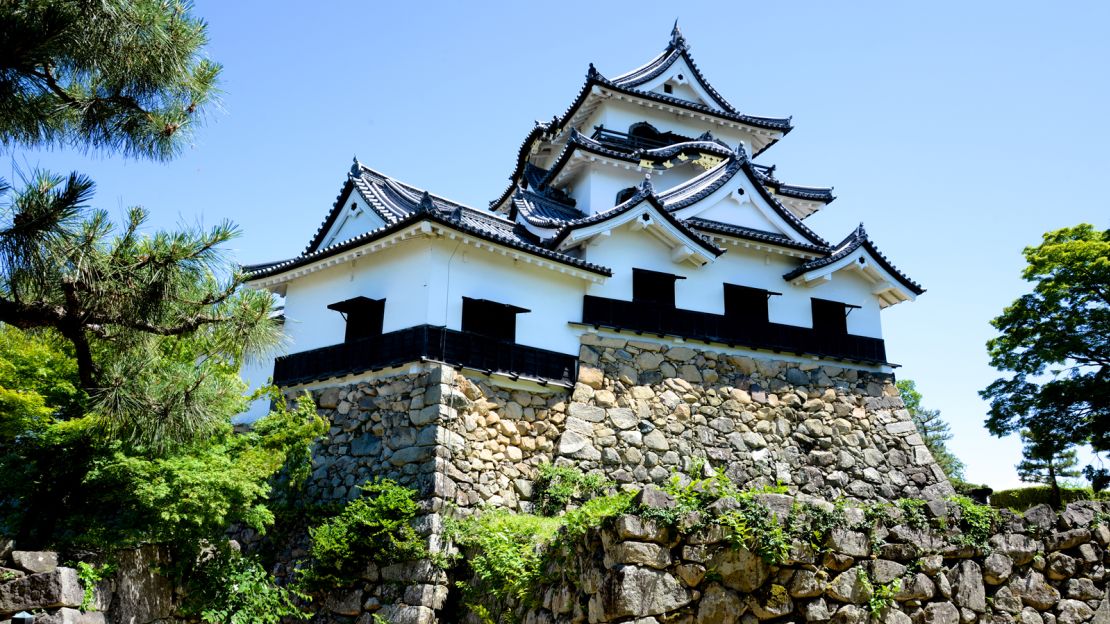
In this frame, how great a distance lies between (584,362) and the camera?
1809 cm

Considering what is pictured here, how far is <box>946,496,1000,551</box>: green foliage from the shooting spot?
439 inches

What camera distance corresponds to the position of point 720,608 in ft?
34.5

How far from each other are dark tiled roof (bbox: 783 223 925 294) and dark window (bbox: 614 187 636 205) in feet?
15.5

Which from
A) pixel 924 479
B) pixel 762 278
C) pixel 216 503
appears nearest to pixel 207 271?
pixel 216 503

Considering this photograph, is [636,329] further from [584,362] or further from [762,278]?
[762,278]

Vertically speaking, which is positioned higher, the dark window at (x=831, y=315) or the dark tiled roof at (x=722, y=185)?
the dark tiled roof at (x=722, y=185)

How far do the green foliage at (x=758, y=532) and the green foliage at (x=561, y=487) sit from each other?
5776 millimetres

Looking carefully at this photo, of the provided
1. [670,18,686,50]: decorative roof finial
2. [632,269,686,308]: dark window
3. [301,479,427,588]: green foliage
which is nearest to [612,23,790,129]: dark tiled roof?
[670,18,686,50]: decorative roof finial

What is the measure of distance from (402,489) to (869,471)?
1071 centimetres

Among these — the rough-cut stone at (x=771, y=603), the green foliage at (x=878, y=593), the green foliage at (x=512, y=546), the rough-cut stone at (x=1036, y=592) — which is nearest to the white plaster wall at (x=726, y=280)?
the green foliage at (x=512, y=546)

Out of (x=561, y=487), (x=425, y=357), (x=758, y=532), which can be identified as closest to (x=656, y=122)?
(x=425, y=357)

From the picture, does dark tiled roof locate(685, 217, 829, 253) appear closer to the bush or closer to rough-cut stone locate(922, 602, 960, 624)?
the bush

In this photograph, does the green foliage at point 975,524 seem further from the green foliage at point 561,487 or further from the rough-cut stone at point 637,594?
the green foliage at point 561,487

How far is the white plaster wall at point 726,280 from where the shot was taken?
19.5 m
